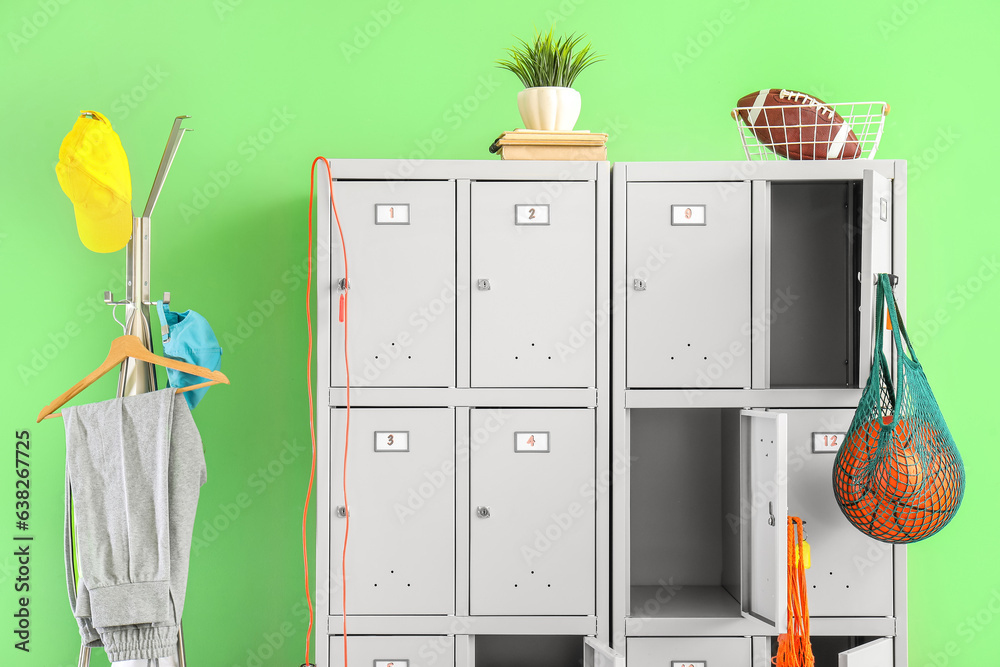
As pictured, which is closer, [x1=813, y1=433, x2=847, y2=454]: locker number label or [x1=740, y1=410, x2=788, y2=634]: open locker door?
[x1=740, y1=410, x2=788, y2=634]: open locker door

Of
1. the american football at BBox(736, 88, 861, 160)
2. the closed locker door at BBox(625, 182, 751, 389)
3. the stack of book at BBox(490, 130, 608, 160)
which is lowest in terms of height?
the closed locker door at BBox(625, 182, 751, 389)

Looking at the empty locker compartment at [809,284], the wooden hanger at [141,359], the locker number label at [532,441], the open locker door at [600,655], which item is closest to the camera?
the open locker door at [600,655]

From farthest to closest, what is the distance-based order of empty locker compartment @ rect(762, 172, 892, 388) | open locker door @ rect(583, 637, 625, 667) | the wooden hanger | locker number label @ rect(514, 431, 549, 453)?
empty locker compartment @ rect(762, 172, 892, 388) → locker number label @ rect(514, 431, 549, 453) → the wooden hanger → open locker door @ rect(583, 637, 625, 667)

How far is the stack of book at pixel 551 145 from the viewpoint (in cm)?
201

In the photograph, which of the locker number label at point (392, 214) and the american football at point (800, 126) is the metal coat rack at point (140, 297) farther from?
the american football at point (800, 126)

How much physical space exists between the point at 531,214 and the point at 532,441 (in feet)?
2.08

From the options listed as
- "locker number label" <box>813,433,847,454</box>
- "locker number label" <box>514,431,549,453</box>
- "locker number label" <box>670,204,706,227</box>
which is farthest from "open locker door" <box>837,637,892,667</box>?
"locker number label" <box>670,204,706,227</box>

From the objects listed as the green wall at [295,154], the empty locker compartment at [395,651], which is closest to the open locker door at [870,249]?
the green wall at [295,154]

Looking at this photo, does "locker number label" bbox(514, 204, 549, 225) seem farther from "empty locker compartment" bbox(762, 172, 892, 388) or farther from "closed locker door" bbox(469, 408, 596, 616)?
"empty locker compartment" bbox(762, 172, 892, 388)

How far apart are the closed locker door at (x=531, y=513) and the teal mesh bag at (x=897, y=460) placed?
2.28ft

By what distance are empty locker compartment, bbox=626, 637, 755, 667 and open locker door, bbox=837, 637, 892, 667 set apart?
25cm

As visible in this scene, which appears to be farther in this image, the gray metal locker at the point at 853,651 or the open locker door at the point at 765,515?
the gray metal locker at the point at 853,651

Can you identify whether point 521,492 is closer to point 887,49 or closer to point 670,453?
point 670,453

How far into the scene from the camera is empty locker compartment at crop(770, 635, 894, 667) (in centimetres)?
193
